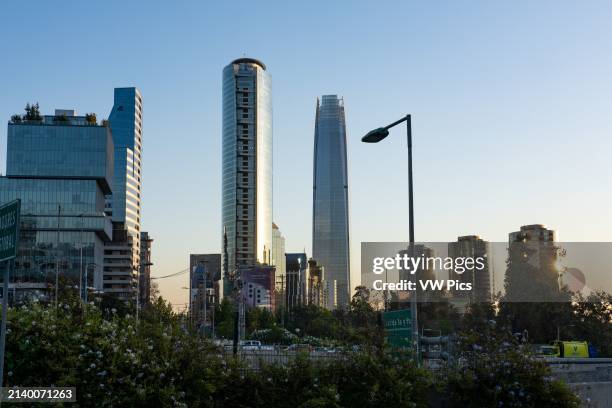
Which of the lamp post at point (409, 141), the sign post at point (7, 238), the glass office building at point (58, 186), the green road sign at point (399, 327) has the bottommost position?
the green road sign at point (399, 327)

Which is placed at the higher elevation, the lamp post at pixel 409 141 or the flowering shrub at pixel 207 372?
the lamp post at pixel 409 141

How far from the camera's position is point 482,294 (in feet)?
301

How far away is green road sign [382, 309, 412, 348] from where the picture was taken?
1966 cm

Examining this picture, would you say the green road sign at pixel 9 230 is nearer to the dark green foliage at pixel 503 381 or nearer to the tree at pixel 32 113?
the dark green foliage at pixel 503 381

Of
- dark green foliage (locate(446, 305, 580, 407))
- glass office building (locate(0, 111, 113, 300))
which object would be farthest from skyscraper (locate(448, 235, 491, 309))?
glass office building (locate(0, 111, 113, 300))

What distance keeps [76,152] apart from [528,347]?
466 ft

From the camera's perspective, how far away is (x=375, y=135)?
21.2 m

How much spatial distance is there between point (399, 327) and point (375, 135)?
18.4ft

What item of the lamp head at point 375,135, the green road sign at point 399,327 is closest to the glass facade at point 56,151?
the lamp head at point 375,135

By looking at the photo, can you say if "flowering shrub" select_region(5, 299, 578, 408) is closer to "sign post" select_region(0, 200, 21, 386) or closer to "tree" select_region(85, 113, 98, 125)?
"sign post" select_region(0, 200, 21, 386)

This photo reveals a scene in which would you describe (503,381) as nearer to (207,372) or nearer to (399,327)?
(399,327)

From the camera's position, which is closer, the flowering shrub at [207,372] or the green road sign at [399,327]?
the flowering shrub at [207,372]

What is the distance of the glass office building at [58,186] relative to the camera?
146 meters

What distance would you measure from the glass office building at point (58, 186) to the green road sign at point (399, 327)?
133 metres
